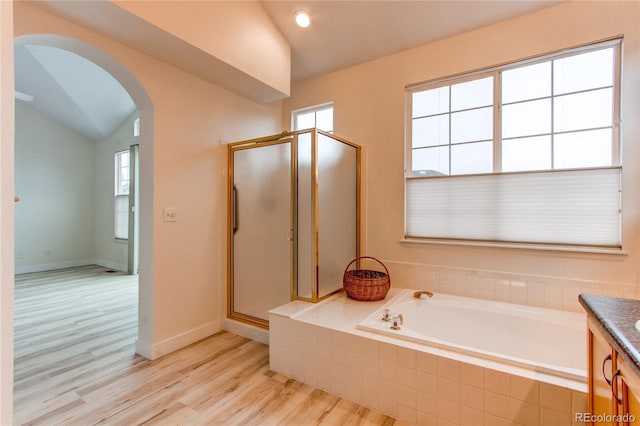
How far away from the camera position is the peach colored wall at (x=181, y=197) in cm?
234

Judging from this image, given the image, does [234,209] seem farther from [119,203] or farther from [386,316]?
[119,203]

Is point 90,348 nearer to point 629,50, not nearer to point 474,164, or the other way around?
point 474,164

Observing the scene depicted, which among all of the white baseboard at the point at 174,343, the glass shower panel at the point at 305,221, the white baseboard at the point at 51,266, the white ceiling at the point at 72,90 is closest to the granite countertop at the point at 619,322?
the glass shower panel at the point at 305,221

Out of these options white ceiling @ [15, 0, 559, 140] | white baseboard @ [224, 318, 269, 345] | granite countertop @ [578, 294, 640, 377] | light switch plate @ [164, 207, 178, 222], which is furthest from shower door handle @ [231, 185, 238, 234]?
granite countertop @ [578, 294, 640, 377]

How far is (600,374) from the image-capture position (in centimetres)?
103

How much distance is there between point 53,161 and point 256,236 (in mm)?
5236

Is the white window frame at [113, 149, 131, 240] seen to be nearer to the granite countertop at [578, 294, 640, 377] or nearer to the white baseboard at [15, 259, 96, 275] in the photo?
the white baseboard at [15, 259, 96, 275]

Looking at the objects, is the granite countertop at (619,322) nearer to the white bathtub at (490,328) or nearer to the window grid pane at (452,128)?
the white bathtub at (490,328)

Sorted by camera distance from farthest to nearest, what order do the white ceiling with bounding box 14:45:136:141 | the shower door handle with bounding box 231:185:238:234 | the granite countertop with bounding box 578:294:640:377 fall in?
the white ceiling with bounding box 14:45:136:141 → the shower door handle with bounding box 231:185:238:234 → the granite countertop with bounding box 578:294:640:377

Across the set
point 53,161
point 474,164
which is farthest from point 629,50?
point 53,161

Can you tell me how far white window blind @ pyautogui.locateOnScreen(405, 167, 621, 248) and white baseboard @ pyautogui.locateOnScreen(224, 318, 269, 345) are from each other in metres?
1.64

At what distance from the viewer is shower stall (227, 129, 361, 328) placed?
2539 mm

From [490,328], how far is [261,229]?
2.03 meters

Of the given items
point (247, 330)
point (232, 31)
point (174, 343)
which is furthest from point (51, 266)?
point (232, 31)
